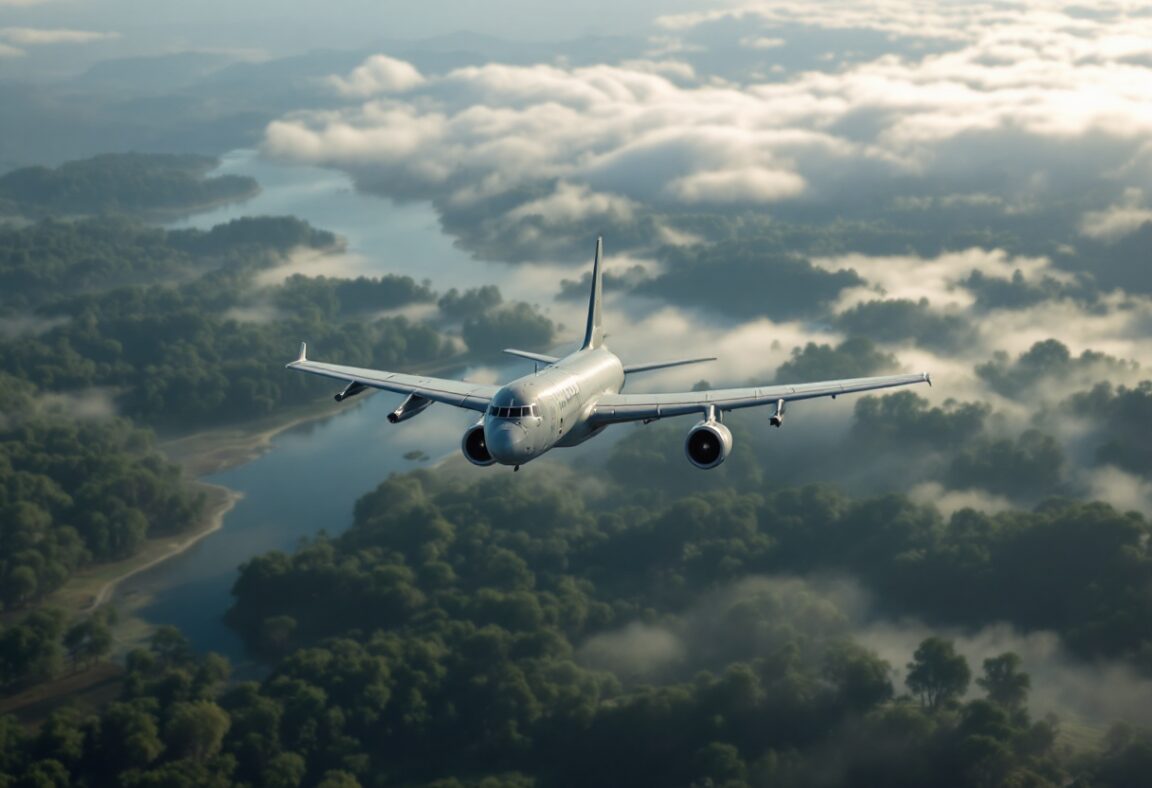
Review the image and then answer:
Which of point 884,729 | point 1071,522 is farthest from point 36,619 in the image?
point 1071,522

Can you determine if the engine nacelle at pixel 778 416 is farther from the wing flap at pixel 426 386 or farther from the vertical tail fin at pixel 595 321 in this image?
the vertical tail fin at pixel 595 321

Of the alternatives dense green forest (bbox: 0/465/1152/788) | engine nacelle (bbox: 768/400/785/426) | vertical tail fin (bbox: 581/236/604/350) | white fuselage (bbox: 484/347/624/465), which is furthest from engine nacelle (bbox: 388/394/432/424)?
dense green forest (bbox: 0/465/1152/788)

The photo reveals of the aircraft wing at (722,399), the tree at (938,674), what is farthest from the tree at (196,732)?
the tree at (938,674)

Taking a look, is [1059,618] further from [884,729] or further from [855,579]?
[884,729]

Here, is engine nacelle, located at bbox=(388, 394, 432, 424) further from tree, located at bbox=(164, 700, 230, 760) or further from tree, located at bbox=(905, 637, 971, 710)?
tree, located at bbox=(905, 637, 971, 710)

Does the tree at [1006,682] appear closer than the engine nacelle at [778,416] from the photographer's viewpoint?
No

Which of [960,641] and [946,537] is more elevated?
[946,537]

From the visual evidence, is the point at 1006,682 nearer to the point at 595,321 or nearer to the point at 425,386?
the point at 595,321
